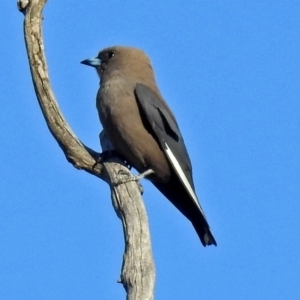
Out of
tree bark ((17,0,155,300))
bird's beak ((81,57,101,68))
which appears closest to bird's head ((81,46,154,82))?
bird's beak ((81,57,101,68))

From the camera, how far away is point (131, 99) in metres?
9.25

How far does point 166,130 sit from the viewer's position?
366 inches

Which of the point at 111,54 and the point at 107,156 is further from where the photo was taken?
the point at 111,54

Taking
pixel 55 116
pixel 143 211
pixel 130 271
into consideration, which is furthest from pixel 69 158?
pixel 130 271

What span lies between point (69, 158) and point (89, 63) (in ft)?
5.42

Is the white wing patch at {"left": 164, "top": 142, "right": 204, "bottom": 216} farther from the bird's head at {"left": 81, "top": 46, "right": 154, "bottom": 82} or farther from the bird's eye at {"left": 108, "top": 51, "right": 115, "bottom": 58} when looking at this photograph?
the bird's eye at {"left": 108, "top": 51, "right": 115, "bottom": 58}

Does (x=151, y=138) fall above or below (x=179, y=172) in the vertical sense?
above

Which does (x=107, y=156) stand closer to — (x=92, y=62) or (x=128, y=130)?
(x=128, y=130)

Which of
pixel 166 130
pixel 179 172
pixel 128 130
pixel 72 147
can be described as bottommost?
pixel 72 147

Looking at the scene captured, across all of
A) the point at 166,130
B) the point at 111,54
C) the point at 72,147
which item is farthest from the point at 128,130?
the point at 111,54

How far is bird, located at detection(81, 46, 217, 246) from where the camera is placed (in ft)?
29.9

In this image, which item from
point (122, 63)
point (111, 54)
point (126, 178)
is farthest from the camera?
point (111, 54)

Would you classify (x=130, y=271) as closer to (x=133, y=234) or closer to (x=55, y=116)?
(x=133, y=234)

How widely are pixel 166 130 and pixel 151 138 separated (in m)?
0.16
